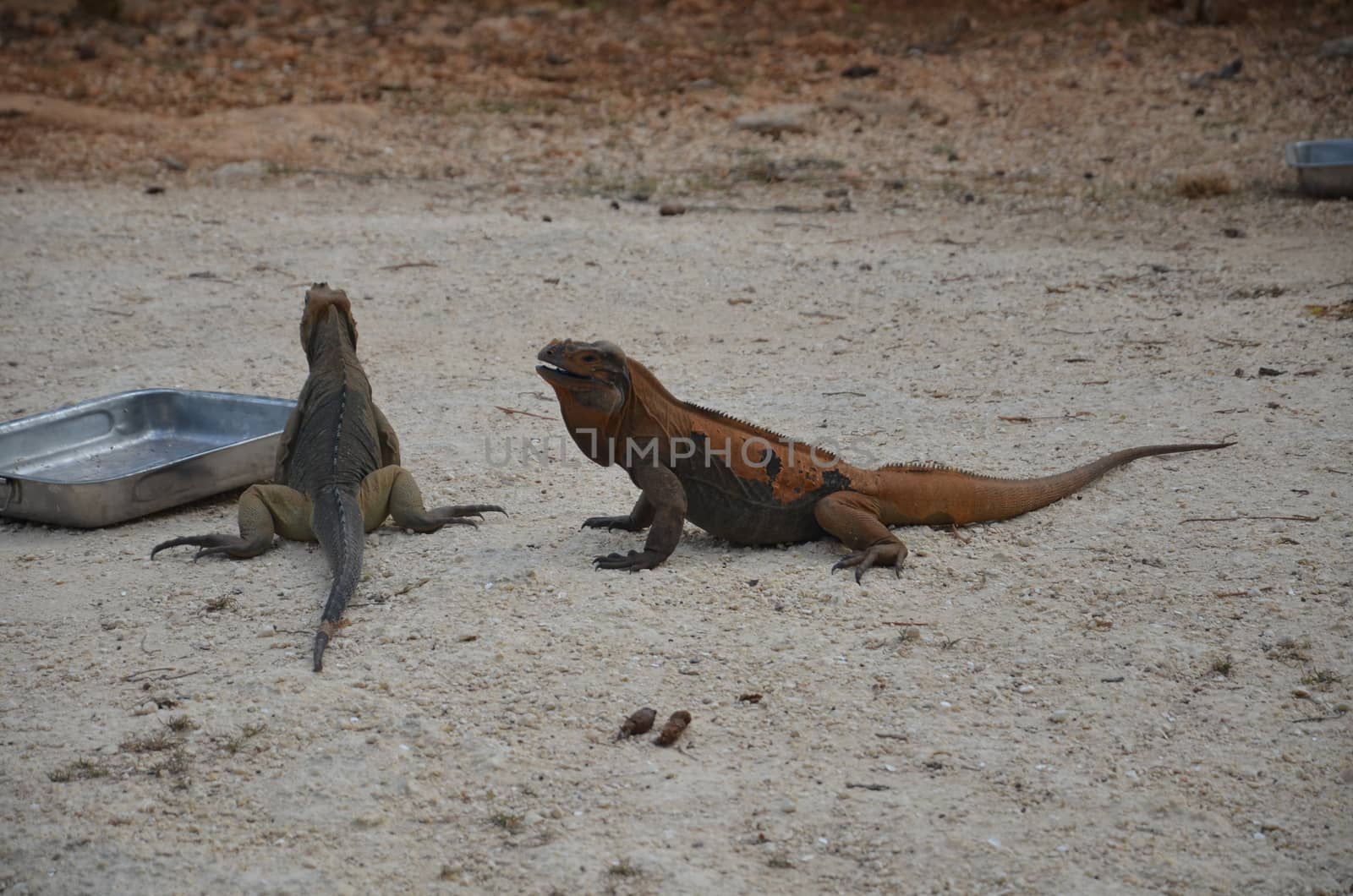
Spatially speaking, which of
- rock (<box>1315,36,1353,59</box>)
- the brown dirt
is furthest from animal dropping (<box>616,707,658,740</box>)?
rock (<box>1315,36,1353,59</box>)

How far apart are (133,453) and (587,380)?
2.83 m

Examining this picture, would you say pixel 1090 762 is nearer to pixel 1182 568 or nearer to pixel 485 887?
pixel 1182 568

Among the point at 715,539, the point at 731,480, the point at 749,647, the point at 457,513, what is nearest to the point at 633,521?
the point at 715,539

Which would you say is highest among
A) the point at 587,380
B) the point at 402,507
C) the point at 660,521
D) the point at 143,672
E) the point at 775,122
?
the point at 775,122

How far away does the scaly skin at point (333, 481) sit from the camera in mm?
5195

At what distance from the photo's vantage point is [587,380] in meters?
4.73

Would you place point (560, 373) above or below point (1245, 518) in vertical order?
above

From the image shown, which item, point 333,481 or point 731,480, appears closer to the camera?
point 731,480

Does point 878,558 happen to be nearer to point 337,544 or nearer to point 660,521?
point 660,521

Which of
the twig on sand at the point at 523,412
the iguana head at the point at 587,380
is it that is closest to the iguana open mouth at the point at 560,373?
the iguana head at the point at 587,380

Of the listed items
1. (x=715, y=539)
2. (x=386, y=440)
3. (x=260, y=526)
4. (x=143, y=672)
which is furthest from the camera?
(x=386, y=440)

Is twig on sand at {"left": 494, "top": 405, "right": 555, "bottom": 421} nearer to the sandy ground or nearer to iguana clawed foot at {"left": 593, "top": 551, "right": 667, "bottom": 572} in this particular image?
the sandy ground

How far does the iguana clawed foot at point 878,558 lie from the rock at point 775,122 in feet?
28.7

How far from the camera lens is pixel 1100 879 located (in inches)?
126
